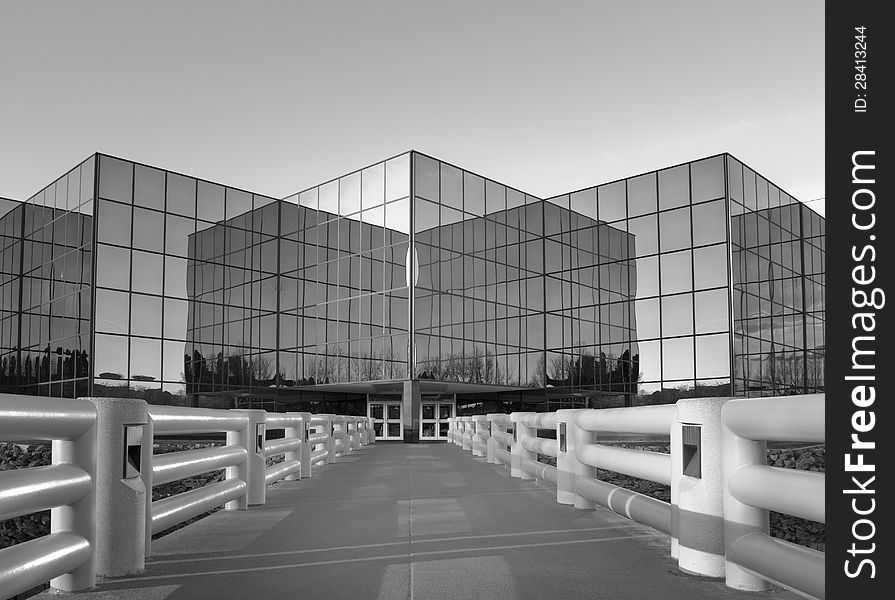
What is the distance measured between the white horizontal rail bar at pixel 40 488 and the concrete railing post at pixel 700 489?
3442mm

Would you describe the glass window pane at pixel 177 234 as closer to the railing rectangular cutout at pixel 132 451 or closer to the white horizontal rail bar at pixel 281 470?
the white horizontal rail bar at pixel 281 470

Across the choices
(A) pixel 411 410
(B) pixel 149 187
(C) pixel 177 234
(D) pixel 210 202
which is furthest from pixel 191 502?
(D) pixel 210 202

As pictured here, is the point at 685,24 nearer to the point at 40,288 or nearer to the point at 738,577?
the point at 738,577

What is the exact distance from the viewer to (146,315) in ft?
150

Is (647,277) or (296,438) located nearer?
(296,438)

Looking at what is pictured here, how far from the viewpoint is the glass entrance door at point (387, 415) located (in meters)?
54.2

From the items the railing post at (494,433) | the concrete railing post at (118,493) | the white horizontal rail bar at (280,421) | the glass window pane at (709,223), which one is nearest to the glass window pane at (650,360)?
the glass window pane at (709,223)

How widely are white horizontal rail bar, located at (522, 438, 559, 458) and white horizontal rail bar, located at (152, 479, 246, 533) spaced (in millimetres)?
3952

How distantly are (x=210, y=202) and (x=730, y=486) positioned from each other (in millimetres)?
48426

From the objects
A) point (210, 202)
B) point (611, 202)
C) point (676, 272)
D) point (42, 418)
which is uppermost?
point (611, 202)

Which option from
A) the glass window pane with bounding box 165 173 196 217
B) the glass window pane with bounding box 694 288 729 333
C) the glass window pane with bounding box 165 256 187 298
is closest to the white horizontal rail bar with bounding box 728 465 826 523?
the glass window pane with bounding box 694 288 729 333

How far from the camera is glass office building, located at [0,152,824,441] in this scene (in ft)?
147

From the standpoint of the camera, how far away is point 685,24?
30.6 metres

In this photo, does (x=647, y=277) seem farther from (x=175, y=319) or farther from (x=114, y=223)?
(x=114, y=223)
